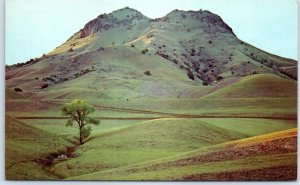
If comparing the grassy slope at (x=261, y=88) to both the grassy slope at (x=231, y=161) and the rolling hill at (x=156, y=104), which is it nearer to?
the rolling hill at (x=156, y=104)

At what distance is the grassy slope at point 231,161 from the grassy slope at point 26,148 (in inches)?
15.3

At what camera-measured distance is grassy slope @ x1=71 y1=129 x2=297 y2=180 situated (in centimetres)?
227

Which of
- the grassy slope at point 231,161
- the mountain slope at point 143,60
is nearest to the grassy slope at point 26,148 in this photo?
the mountain slope at point 143,60

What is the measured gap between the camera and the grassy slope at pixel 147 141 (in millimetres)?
2301

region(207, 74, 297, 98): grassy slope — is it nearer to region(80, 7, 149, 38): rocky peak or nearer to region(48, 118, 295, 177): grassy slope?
region(48, 118, 295, 177): grassy slope

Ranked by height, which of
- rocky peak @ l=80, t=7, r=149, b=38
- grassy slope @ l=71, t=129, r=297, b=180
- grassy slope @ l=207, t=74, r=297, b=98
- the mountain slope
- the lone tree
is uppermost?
rocky peak @ l=80, t=7, r=149, b=38

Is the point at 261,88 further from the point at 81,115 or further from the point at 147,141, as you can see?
the point at 81,115

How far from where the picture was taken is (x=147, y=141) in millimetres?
2316

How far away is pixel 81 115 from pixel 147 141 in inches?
13.1

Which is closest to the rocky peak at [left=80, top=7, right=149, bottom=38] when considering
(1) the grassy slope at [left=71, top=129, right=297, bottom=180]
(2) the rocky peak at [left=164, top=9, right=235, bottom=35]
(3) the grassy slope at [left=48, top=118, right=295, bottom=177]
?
(2) the rocky peak at [left=164, top=9, right=235, bottom=35]

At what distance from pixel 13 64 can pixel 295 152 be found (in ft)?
4.54

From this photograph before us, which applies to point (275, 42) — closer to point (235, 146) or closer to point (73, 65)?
point (235, 146)

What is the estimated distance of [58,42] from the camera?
2363 millimetres

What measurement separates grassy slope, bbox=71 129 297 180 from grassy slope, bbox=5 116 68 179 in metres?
0.39
